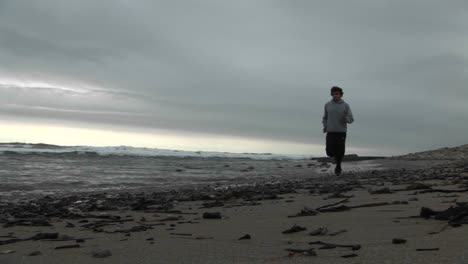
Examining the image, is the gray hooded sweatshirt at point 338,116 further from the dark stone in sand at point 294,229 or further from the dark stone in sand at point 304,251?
the dark stone in sand at point 304,251

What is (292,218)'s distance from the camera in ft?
14.1

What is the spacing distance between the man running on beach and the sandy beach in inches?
211

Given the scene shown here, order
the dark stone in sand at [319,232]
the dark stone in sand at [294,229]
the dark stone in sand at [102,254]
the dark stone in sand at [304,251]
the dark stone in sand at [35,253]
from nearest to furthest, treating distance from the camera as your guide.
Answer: the dark stone in sand at [304,251] < the dark stone in sand at [102,254] < the dark stone in sand at [35,253] < the dark stone in sand at [319,232] < the dark stone in sand at [294,229]

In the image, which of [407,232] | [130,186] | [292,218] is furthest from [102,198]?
[407,232]

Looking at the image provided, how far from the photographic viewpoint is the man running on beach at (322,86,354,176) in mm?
11242

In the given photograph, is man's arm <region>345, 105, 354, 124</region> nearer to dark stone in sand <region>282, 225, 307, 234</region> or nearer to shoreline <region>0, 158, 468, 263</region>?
shoreline <region>0, 158, 468, 263</region>

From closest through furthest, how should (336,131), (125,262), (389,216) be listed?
(125,262) < (389,216) < (336,131)

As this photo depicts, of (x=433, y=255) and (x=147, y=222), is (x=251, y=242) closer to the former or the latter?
(x=433, y=255)

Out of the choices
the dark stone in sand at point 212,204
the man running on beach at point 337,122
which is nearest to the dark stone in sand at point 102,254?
the dark stone in sand at point 212,204

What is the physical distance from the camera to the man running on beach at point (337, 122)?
11.2 metres

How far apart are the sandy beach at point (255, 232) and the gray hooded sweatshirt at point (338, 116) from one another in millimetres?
5346

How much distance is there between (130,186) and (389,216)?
7.22 meters

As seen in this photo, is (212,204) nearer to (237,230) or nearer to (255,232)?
(237,230)

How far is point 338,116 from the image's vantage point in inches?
445
